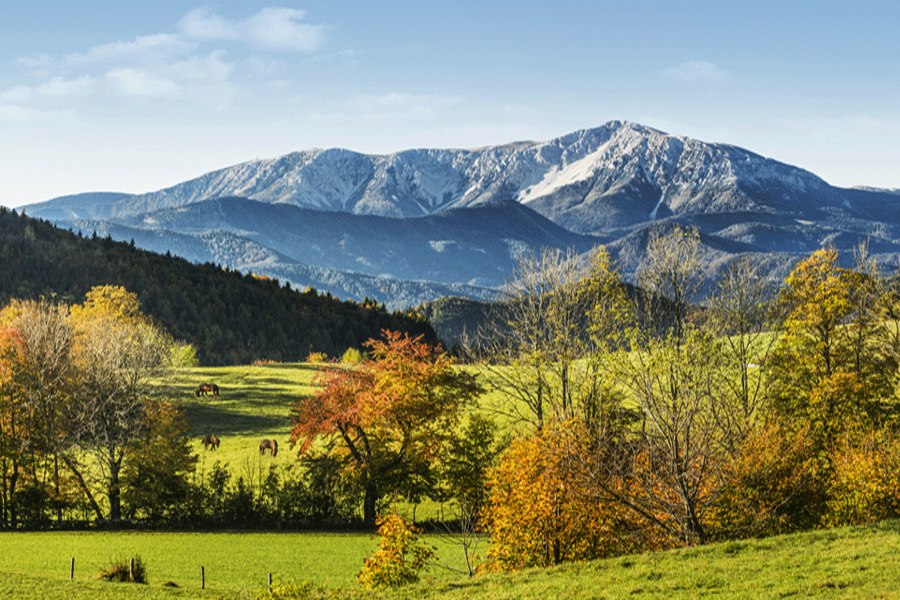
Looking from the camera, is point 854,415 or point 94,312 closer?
point 854,415

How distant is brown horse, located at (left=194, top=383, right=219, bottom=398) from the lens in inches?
3487

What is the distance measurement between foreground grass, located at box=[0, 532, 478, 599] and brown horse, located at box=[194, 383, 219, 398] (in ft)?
134

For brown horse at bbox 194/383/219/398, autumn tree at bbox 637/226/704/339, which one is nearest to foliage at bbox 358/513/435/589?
autumn tree at bbox 637/226/704/339

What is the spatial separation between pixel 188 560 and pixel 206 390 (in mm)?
51927

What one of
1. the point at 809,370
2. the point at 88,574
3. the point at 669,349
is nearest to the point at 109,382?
the point at 88,574

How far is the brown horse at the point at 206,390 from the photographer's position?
8856 cm

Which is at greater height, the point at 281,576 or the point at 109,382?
the point at 109,382

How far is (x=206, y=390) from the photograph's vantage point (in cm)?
8931

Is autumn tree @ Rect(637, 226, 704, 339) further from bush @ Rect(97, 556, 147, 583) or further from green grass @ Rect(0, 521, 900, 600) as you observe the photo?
bush @ Rect(97, 556, 147, 583)

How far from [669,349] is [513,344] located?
13.0 meters

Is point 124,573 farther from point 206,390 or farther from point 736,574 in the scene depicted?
point 206,390

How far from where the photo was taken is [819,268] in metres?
48.9

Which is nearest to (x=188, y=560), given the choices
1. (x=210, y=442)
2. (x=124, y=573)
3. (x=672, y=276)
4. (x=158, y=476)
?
(x=124, y=573)

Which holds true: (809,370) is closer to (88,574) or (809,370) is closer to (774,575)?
(774,575)
